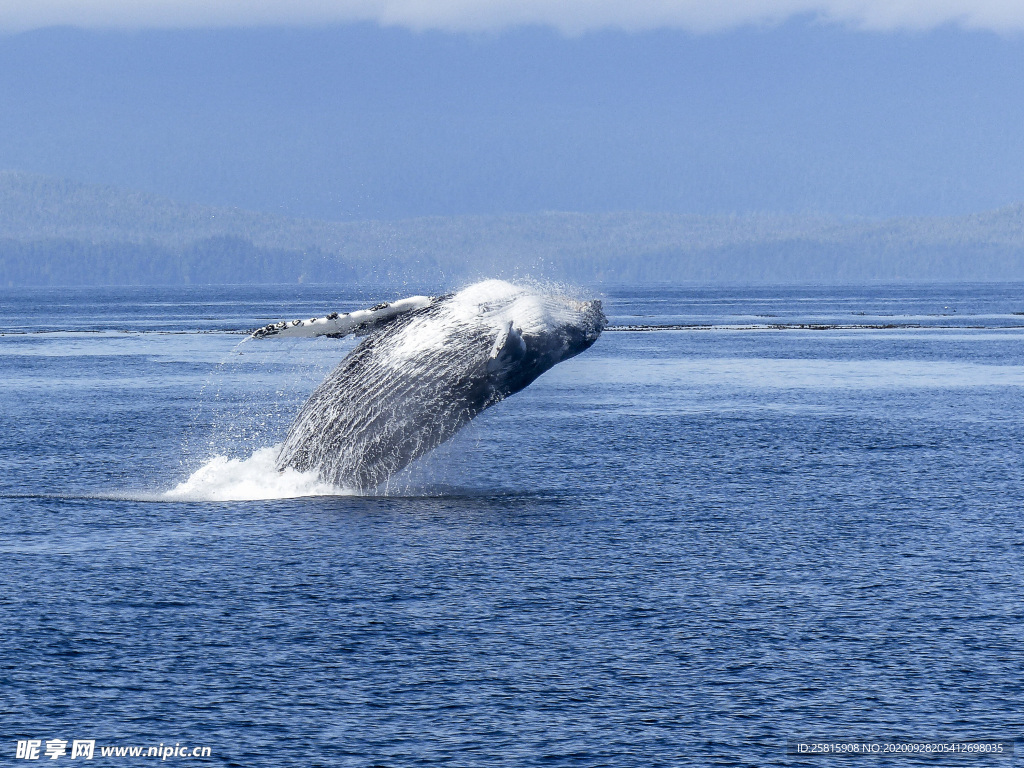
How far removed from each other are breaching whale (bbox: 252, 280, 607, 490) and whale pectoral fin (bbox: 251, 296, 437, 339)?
0.02 meters

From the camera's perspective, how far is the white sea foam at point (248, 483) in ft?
68.0

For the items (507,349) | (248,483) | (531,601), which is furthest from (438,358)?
(248,483)

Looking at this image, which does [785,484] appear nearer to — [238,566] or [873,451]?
[873,451]

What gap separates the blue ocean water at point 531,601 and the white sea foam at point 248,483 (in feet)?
1.10

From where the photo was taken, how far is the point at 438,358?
18.6m

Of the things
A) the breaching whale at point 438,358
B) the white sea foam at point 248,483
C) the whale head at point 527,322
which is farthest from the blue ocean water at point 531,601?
the whale head at point 527,322

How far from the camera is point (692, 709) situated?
1188cm

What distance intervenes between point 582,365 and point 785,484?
3344 cm

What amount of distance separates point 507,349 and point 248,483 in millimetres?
6785

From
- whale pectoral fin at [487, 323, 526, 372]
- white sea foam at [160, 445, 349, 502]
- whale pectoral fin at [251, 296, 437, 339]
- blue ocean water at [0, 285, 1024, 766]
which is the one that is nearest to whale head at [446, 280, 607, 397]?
whale pectoral fin at [487, 323, 526, 372]

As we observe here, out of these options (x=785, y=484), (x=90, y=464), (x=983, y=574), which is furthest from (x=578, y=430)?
(x=983, y=574)

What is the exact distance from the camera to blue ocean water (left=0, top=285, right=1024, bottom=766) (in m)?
11.5

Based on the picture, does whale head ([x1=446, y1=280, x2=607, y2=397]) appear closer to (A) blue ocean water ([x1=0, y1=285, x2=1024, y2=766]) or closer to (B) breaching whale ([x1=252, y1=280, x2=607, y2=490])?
(B) breaching whale ([x1=252, y1=280, x2=607, y2=490])

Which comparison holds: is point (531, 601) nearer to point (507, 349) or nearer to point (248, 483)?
point (507, 349)
